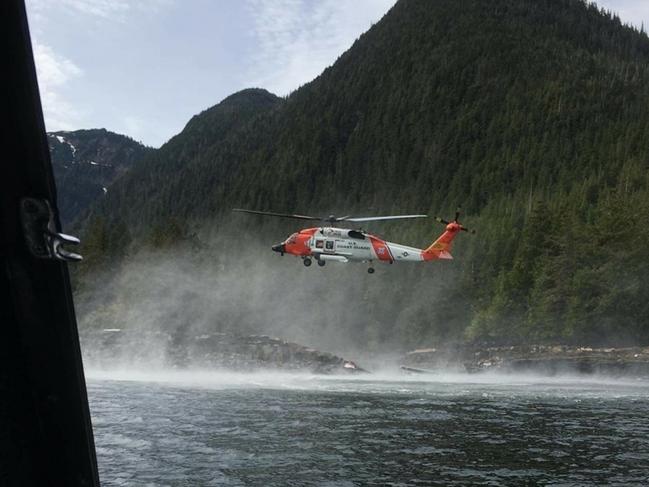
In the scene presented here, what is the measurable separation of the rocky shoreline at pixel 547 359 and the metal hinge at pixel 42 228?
7541 cm

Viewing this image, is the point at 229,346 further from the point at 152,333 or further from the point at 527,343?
the point at 527,343

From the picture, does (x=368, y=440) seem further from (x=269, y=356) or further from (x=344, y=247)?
(x=269, y=356)

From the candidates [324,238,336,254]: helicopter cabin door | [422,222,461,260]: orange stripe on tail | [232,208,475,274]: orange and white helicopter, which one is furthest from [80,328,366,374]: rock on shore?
[324,238,336,254]: helicopter cabin door

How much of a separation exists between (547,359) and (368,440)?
194ft

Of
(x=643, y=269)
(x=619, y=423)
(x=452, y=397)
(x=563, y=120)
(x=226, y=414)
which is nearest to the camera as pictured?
(x=619, y=423)

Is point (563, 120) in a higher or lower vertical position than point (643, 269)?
higher

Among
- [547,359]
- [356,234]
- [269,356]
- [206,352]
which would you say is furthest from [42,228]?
[547,359]

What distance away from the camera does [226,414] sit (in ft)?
98.6

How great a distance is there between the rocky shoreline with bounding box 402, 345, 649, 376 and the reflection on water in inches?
1383

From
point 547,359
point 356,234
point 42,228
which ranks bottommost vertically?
point 547,359

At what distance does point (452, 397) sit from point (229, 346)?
37514 millimetres

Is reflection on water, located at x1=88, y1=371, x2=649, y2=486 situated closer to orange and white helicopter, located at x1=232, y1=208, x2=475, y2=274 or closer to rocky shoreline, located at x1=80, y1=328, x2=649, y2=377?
orange and white helicopter, located at x1=232, y1=208, x2=475, y2=274

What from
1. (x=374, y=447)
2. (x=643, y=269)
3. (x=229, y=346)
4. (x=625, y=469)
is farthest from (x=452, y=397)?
(x=643, y=269)

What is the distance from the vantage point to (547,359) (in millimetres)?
76188
